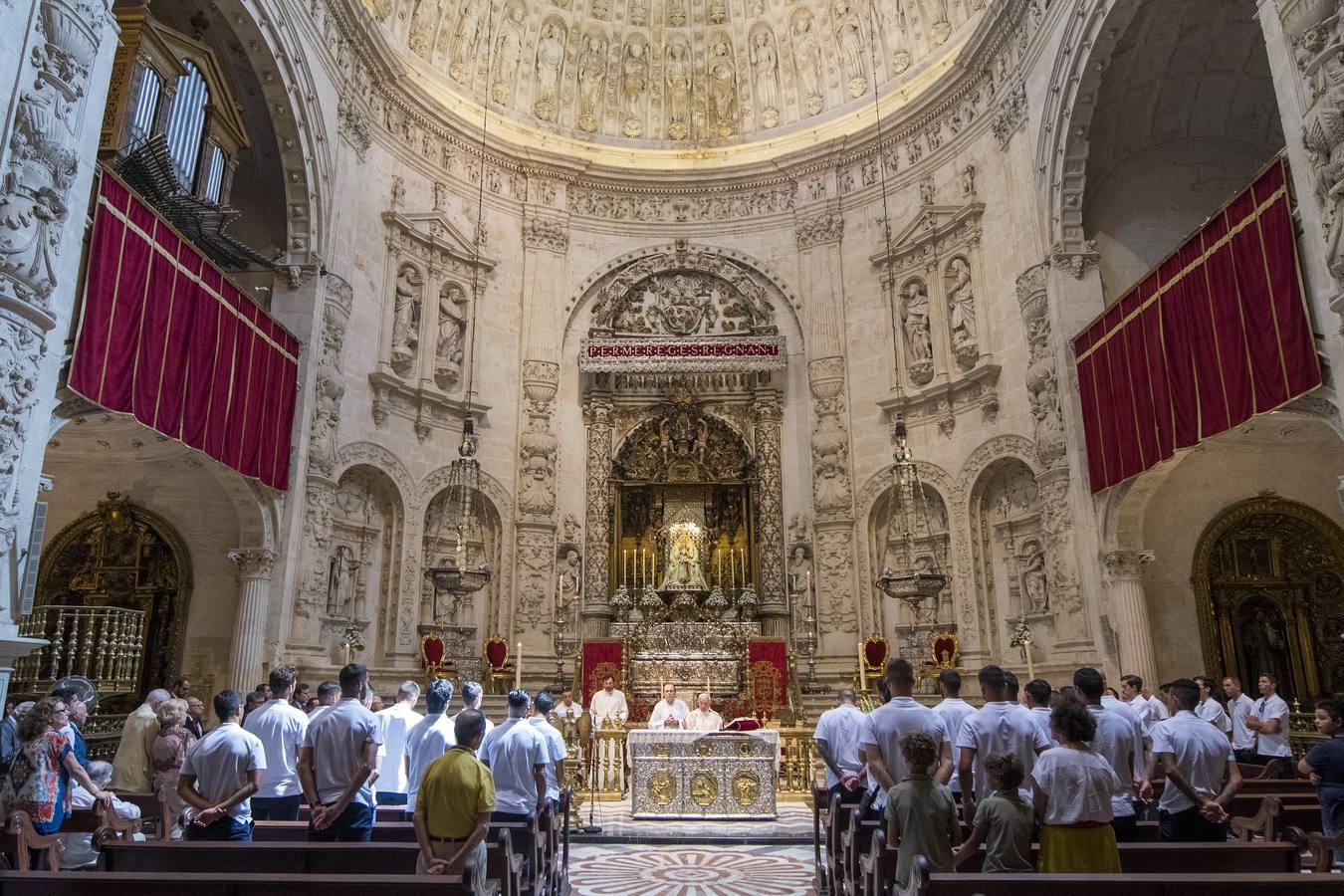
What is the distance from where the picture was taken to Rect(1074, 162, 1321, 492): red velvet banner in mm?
8867

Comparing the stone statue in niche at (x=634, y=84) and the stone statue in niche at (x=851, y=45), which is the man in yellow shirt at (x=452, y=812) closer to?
the stone statue in niche at (x=851, y=45)

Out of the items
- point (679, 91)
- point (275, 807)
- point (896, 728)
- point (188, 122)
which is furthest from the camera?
point (679, 91)

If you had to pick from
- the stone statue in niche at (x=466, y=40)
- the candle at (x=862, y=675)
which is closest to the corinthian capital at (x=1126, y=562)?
the candle at (x=862, y=675)

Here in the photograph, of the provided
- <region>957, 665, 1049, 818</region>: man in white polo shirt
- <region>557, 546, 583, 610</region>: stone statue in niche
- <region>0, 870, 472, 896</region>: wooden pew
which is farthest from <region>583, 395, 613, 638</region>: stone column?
<region>0, 870, 472, 896</region>: wooden pew

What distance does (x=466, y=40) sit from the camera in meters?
19.1

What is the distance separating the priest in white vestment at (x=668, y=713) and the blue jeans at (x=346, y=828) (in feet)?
24.4

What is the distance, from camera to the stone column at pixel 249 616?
1240 centimetres

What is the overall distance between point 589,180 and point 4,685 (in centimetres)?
1584

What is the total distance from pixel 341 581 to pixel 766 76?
14.9m

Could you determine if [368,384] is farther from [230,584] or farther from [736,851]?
[736,851]

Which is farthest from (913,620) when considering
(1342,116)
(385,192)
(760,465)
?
(385,192)

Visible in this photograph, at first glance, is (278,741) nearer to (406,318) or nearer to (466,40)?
(406,318)

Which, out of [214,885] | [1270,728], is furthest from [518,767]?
[1270,728]

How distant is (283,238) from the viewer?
16.0 m
